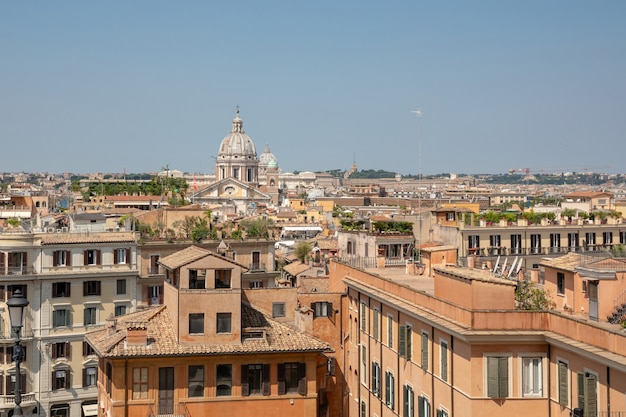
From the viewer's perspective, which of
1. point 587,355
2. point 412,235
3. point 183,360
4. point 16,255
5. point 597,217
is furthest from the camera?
point 597,217

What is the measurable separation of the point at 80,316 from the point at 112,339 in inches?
649

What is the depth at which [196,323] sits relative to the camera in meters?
25.3

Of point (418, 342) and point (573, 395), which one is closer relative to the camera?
point (573, 395)

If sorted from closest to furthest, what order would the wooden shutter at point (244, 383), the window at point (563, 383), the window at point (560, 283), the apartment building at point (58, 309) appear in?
the window at point (563, 383) → the window at point (560, 283) → the wooden shutter at point (244, 383) → the apartment building at point (58, 309)

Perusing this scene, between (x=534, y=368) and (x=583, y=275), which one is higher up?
(x=583, y=275)

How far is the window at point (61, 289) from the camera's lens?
134 ft

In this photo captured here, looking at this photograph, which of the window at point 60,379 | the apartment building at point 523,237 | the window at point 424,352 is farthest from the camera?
the apartment building at point 523,237

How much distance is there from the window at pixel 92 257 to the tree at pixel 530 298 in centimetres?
2322

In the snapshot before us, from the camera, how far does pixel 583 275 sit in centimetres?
2217

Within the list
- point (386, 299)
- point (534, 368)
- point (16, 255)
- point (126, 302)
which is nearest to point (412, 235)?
point (126, 302)

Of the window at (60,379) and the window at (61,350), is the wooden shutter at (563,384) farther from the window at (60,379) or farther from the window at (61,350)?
the window at (60,379)

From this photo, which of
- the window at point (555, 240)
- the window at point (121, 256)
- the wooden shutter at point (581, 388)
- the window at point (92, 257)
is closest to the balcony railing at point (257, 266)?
the window at point (121, 256)

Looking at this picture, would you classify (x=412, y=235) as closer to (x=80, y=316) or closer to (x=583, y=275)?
(x=80, y=316)

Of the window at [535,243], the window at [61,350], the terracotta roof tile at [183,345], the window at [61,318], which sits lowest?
the window at [61,350]
